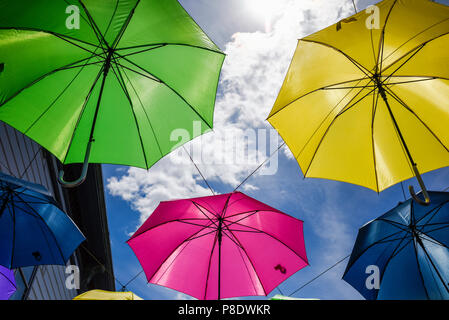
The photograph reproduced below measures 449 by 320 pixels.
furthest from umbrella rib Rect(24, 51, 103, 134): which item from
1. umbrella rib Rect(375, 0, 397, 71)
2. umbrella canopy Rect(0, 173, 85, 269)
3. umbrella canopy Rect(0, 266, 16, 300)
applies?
umbrella rib Rect(375, 0, 397, 71)

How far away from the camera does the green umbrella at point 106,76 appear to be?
262 cm

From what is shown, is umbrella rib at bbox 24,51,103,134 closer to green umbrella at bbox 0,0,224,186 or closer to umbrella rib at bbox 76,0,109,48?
green umbrella at bbox 0,0,224,186

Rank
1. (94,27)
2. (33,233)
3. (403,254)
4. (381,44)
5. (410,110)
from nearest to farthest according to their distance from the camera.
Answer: (94,27) → (381,44) → (410,110) → (33,233) → (403,254)

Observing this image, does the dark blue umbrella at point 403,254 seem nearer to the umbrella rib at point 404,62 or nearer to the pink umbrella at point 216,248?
the pink umbrella at point 216,248

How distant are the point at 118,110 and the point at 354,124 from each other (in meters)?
3.17

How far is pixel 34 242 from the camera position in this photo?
139 inches

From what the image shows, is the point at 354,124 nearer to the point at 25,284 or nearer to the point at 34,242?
the point at 34,242

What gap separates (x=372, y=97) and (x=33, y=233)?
508 cm

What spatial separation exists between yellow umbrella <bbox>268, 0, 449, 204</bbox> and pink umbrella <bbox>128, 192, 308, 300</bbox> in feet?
3.88

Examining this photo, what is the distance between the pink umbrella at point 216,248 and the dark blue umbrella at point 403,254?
113cm

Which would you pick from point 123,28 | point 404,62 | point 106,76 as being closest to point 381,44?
point 404,62

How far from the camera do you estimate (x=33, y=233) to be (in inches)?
140

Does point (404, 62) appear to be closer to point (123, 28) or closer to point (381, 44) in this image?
point (381, 44)

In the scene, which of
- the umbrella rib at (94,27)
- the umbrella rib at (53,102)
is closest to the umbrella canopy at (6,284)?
the umbrella rib at (53,102)
